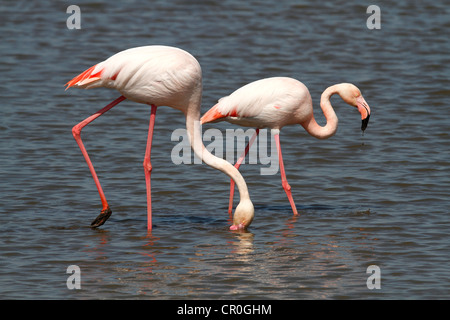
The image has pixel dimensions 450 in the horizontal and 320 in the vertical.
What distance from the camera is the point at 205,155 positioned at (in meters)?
8.55

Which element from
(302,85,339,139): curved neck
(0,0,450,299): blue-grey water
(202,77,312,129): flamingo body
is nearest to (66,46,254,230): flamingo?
(0,0,450,299): blue-grey water

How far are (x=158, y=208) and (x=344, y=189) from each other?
83.5 inches

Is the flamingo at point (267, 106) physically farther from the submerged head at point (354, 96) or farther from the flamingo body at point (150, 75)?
the flamingo body at point (150, 75)

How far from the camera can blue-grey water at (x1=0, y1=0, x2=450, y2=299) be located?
7406mm

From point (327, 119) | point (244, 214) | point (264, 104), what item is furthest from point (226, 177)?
point (244, 214)

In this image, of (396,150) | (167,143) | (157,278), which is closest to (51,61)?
(167,143)

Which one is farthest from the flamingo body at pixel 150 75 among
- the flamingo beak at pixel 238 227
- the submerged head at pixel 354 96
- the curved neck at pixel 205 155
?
the submerged head at pixel 354 96

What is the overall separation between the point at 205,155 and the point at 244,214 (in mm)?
663

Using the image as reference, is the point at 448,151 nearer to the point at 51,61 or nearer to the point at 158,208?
the point at 158,208

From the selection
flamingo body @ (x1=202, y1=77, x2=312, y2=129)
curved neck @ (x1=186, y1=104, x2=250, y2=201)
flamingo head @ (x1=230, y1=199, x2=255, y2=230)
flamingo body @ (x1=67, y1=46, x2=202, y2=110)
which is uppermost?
flamingo body @ (x1=67, y1=46, x2=202, y2=110)

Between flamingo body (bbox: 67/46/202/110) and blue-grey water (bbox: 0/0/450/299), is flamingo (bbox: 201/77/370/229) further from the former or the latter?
blue-grey water (bbox: 0/0/450/299)

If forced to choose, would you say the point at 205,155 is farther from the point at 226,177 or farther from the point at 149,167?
the point at 226,177

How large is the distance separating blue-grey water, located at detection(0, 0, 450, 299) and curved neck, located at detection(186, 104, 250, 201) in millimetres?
472
